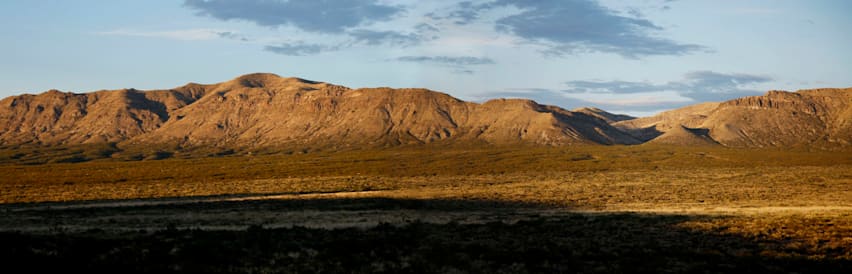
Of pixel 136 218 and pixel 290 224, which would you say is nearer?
pixel 290 224

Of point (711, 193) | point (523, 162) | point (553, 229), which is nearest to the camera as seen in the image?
point (553, 229)

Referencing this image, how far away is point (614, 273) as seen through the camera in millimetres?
21875

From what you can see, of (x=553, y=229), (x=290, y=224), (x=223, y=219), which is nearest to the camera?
(x=553, y=229)

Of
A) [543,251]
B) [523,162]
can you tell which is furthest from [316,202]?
[523,162]

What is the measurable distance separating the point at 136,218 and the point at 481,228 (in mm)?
25456

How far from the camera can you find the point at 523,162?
17475 centimetres

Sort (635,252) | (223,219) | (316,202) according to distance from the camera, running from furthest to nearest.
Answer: (316,202), (223,219), (635,252)

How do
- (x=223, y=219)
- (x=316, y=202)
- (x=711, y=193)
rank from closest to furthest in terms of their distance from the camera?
(x=223, y=219) → (x=316, y=202) → (x=711, y=193)

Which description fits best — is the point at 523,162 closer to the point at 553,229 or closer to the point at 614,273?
the point at 553,229

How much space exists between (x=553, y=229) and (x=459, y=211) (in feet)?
55.5

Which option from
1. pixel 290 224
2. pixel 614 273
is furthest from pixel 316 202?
pixel 614 273

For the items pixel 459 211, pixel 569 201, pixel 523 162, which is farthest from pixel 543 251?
pixel 523 162

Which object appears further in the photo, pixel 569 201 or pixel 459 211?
pixel 569 201

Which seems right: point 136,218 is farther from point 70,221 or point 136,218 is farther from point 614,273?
point 614,273
